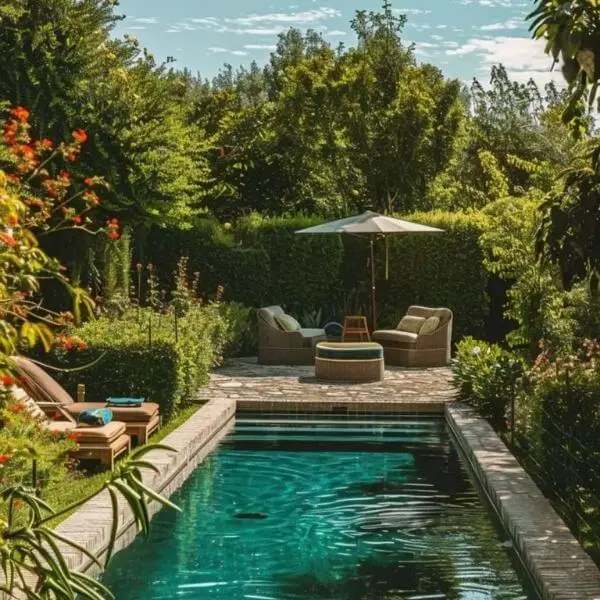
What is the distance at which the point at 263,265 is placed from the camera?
22.7 metres

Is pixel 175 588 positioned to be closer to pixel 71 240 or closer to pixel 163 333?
pixel 163 333

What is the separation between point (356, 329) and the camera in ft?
68.7

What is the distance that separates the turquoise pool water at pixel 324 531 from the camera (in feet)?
26.2

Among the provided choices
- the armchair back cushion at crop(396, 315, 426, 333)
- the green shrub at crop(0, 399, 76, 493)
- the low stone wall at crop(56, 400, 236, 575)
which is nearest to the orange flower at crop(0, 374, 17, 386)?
the low stone wall at crop(56, 400, 236, 575)

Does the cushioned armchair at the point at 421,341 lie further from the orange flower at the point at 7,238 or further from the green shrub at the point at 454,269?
the orange flower at the point at 7,238

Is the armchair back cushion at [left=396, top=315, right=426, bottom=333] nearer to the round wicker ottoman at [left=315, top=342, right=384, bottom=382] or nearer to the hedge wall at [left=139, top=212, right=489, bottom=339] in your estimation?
the hedge wall at [left=139, top=212, right=489, bottom=339]

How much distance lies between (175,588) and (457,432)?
20.7 feet

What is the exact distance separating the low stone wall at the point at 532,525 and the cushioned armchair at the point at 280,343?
7.53 m

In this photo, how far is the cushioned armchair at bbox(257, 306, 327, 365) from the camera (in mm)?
20266

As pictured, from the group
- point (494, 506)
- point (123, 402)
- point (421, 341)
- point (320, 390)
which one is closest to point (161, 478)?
point (123, 402)

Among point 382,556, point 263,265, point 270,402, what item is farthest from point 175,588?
point 263,265

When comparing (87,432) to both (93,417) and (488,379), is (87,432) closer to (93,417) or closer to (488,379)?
(93,417)

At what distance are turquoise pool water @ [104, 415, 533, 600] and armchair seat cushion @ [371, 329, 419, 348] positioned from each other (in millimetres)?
5843

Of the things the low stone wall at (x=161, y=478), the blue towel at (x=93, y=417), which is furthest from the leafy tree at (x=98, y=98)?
the blue towel at (x=93, y=417)
